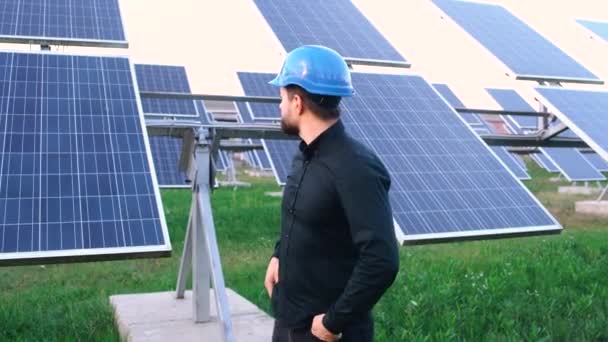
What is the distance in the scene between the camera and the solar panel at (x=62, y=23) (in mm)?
6410

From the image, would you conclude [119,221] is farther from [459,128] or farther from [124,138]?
[459,128]

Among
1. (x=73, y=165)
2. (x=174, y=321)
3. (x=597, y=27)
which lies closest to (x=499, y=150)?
(x=597, y=27)

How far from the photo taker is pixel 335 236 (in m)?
2.36

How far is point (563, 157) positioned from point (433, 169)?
446 inches

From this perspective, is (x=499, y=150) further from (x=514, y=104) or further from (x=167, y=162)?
(x=167, y=162)

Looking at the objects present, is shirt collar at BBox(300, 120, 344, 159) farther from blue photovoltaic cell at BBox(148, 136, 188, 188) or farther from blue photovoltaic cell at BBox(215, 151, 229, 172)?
blue photovoltaic cell at BBox(215, 151, 229, 172)

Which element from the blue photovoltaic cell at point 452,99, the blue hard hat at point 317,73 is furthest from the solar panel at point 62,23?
the blue photovoltaic cell at point 452,99

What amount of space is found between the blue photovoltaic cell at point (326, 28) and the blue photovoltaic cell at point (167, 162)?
3221mm

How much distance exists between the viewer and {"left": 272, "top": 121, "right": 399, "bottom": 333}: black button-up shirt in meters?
2.16

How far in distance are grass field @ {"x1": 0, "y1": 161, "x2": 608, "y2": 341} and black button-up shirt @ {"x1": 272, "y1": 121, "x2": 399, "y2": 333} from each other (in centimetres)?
197

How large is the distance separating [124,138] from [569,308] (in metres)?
3.38

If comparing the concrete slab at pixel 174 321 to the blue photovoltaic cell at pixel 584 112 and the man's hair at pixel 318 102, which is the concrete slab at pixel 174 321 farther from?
the blue photovoltaic cell at pixel 584 112

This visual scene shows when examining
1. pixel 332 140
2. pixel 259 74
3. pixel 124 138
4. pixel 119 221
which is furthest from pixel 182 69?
pixel 332 140

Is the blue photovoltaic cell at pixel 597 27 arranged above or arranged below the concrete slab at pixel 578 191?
above
